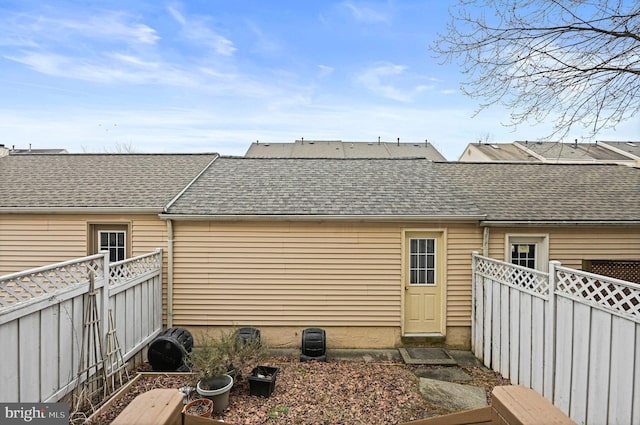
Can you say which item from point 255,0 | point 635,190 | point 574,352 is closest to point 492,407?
point 574,352

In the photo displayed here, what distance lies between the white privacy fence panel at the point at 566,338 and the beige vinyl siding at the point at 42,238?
743 cm

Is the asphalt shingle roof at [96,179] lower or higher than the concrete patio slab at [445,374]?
higher

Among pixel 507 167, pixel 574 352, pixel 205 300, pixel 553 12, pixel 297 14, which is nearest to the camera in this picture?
pixel 574 352

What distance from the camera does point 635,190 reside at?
9.09 meters

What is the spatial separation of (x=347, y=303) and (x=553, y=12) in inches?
258

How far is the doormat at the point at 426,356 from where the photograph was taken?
6.92 metres

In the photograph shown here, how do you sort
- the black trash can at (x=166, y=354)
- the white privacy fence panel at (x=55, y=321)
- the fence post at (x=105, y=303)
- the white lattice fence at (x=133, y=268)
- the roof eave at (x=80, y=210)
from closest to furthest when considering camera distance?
the white privacy fence panel at (x=55, y=321) < the fence post at (x=105, y=303) < the white lattice fence at (x=133, y=268) < the black trash can at (x=166, y=354) < the roof eave at (x=80, y=210)

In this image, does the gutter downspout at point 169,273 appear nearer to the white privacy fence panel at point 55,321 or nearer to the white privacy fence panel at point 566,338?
the white privacy fence panel at point 55,321

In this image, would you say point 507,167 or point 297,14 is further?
point 507,167

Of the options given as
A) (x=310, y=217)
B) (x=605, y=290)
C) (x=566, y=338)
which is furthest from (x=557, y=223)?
(x=310, y=217)

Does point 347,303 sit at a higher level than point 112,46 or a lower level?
lower

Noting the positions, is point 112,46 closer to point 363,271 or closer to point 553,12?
point 363,271

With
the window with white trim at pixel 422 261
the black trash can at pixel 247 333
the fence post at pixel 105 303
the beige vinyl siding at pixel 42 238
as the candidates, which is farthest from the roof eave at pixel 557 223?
the beige vinyl siding at pixel 42 238

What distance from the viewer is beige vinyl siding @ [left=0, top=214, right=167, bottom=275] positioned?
761 cm
